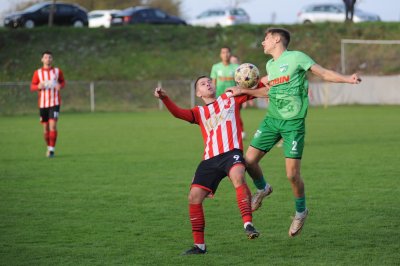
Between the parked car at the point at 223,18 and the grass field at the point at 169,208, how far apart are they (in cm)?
2935

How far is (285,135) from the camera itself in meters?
8.33

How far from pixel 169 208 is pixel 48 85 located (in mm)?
8147

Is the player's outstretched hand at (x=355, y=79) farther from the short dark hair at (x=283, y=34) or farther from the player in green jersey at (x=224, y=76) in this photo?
the player in green jersey at (x=224, y=76)

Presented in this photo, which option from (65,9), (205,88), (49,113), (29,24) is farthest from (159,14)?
(205,88)

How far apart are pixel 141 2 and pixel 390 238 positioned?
62.8 m

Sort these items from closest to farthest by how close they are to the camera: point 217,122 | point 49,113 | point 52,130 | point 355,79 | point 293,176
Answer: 1. point 355,79
2. point 217,122
3. point 293,176
4. point 52,130
5. point 49,113

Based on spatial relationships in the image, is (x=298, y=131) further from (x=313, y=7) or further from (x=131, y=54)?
(x=313, y=7)

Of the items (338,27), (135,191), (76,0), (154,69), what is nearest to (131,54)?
(154,69)

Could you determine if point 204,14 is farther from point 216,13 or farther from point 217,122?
point 217,122

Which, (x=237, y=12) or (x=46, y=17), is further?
(x=237, y=12)

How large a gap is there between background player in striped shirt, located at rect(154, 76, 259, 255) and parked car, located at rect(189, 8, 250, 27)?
40.8 m

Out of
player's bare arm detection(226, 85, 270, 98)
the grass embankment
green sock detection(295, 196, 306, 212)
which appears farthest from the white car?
green sock detection(295, 196, 306, 212)

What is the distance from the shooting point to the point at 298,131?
827 cm

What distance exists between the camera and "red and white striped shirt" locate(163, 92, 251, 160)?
7785 millimetres
